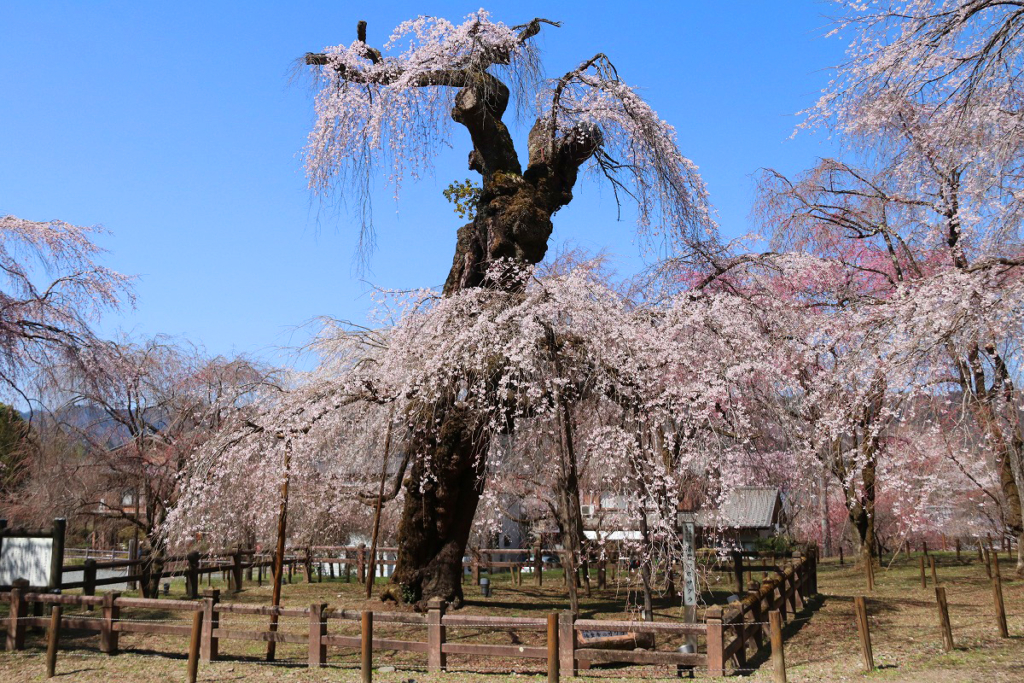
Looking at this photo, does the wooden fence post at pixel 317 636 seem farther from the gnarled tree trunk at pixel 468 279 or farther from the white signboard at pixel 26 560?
the white signboard at pixel 26 560

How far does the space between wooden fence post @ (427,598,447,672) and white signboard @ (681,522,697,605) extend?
3.05m

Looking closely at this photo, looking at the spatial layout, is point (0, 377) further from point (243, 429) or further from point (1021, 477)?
point (1021, 477)

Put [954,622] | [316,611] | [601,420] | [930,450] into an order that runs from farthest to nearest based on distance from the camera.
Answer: [930,450]
[954,622]
[601,420]
[316,611]

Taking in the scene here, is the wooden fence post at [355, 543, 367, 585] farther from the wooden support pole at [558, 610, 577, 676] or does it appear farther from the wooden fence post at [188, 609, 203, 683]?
the wooden support pole at [558, 610, 577, 676]

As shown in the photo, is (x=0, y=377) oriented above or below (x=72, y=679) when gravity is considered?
above

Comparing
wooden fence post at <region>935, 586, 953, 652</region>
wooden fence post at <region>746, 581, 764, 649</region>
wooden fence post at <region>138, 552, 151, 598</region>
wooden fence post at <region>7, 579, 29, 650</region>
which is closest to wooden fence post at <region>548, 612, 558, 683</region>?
wooden fence post at <region>746, 581, 764, 649</region>

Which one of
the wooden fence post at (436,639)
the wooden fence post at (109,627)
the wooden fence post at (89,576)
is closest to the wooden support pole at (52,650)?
the wooden fence post at (109,627)

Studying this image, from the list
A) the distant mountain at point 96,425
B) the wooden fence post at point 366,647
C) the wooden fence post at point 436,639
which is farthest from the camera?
the distant mountain at point 96,425

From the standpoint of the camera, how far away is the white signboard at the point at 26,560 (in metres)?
12.4

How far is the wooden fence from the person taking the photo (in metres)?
8.44

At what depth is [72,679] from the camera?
9.03 m

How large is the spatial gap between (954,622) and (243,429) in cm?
1164

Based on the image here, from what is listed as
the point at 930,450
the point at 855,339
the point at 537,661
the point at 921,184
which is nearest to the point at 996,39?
the point at 855,339

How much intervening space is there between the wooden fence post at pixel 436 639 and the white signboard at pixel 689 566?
3.05 meters
